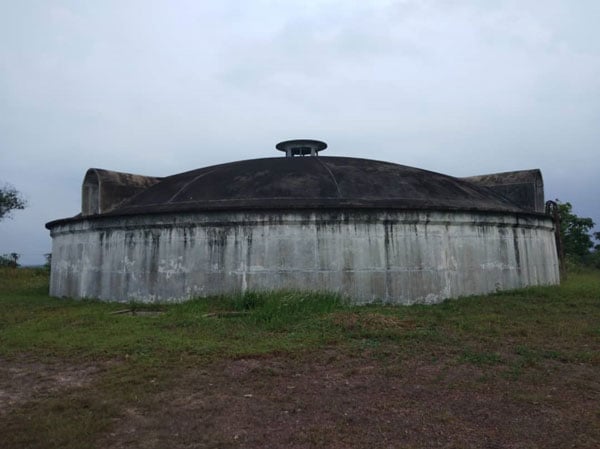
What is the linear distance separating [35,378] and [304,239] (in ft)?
25.0

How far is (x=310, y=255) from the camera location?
13469mm

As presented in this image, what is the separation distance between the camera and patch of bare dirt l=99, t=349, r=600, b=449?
507 centimetres

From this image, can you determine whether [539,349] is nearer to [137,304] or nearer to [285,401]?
[285,401]

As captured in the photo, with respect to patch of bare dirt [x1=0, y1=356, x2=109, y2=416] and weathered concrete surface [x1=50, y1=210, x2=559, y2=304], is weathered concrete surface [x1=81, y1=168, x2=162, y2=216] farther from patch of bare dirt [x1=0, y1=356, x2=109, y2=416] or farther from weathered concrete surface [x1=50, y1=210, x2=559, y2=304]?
patch of bare dirt [x1=0, y1=356, x2=109, y2=416]

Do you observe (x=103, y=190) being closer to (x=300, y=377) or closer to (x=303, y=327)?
(x=303, y=327)

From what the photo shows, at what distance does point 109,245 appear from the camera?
15172 mm

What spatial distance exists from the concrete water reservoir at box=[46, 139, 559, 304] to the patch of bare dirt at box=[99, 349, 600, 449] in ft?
18.7

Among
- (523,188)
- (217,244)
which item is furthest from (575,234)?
(217,244)

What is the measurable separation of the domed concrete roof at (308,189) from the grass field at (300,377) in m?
3.09

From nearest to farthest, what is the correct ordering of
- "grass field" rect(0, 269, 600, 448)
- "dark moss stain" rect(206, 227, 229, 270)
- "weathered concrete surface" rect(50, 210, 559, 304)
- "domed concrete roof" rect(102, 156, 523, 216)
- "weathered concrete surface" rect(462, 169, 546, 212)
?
"grass field" rect(0, 269, 600, 448) → "weathered concrete surface" rect(50, 210, 559, 304) → "dark moss stain" rect(206, 227, 229, 270) → "domed concrete roof" rect(102, 156, 523, 216) → "weathered concrete surface" rect(462, 169, 546, 212)

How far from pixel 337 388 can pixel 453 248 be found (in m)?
8.73

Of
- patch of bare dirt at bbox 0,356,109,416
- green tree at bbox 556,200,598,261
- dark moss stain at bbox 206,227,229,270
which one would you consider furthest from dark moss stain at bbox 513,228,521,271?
green tree at bbox 556,200,598,261

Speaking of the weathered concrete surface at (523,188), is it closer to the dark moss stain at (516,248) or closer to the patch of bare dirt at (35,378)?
the dark moss stain at (516,248)

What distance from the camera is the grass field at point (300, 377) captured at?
17.2 feet
